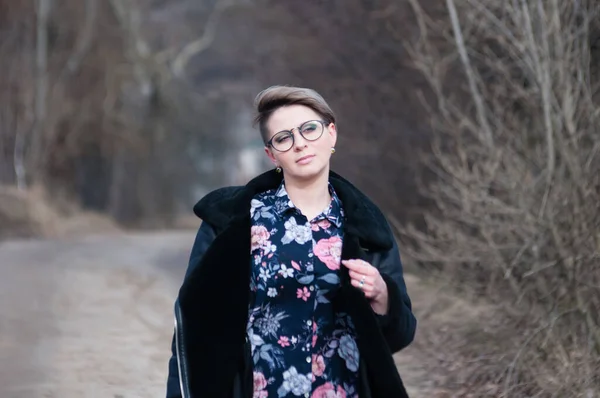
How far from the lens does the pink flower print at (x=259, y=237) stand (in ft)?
10.2

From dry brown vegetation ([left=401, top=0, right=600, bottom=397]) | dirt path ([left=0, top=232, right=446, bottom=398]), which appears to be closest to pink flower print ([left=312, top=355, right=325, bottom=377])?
dry brown vegetation ([left=401, top=0, right=600, bottom=397])

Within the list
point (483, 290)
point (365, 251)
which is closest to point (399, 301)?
point (365, 251)

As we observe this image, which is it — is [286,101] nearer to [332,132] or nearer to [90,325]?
[332,132]

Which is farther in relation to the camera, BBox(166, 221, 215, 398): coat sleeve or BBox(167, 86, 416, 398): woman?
BBox(166, 221, 215, 398): coat sleeve

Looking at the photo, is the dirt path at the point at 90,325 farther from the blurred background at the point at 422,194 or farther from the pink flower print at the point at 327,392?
the pink flower print at the point at 327,392

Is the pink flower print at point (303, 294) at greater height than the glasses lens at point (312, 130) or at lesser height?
lesser

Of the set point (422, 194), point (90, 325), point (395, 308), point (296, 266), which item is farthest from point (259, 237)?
point (422, 194)

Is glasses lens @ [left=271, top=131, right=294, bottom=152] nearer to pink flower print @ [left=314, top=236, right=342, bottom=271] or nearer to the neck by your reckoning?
the neck

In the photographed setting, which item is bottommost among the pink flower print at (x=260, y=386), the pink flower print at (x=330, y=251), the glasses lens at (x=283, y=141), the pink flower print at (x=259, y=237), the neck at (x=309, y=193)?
the pink flower print at (x=260, y=386)

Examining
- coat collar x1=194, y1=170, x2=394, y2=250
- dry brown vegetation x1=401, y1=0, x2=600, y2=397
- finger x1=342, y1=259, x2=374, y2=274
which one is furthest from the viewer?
dry brown vegetation x1=401, y1=0, x2=600, y2=397

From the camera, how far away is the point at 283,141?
3078 mm

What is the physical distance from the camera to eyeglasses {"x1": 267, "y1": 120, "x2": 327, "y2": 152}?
3.07 metres

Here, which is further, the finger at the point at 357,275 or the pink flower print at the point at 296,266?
the pink flower print at the point at 296,266

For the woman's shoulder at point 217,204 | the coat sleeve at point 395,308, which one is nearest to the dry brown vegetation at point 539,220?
the coat sleeve at point 395,308
